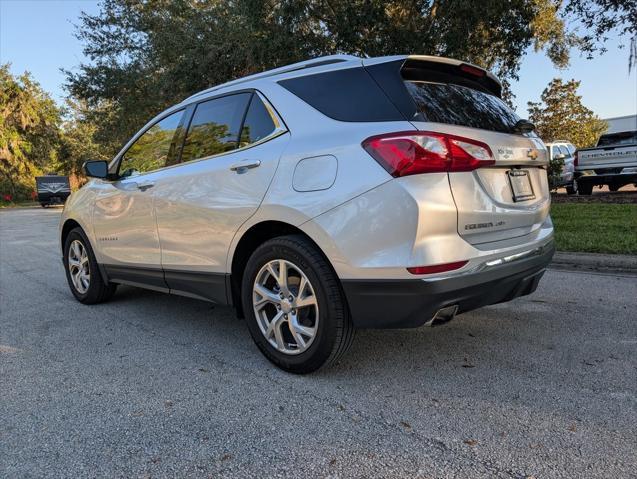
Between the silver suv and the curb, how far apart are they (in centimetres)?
300

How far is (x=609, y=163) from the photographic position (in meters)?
13.7

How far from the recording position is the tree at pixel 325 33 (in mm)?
11266

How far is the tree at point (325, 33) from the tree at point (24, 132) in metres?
26.2

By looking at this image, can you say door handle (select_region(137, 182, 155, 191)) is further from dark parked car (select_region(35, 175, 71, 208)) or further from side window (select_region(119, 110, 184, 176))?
dark parked car (select_region(35, 175, 71, 208))

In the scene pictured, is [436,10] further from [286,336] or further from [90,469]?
[90,469]

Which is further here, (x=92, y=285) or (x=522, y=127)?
(x=92, y=285)

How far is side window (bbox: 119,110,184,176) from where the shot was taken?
13.6 feet

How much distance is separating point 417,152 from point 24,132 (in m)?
45.6

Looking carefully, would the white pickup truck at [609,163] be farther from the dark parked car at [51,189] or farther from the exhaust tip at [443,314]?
the dark parked car at [51,189]

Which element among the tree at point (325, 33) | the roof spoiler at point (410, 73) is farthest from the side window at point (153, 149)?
the tree at point (325, 33)

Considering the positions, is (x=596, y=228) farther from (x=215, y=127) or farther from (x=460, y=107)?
(x=215, y=127)

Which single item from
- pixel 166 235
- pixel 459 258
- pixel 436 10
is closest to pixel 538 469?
pixel 459 258

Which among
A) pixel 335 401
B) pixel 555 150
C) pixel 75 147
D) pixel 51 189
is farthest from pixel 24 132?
pixel 335 401

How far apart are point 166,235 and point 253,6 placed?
9847 millimetres
